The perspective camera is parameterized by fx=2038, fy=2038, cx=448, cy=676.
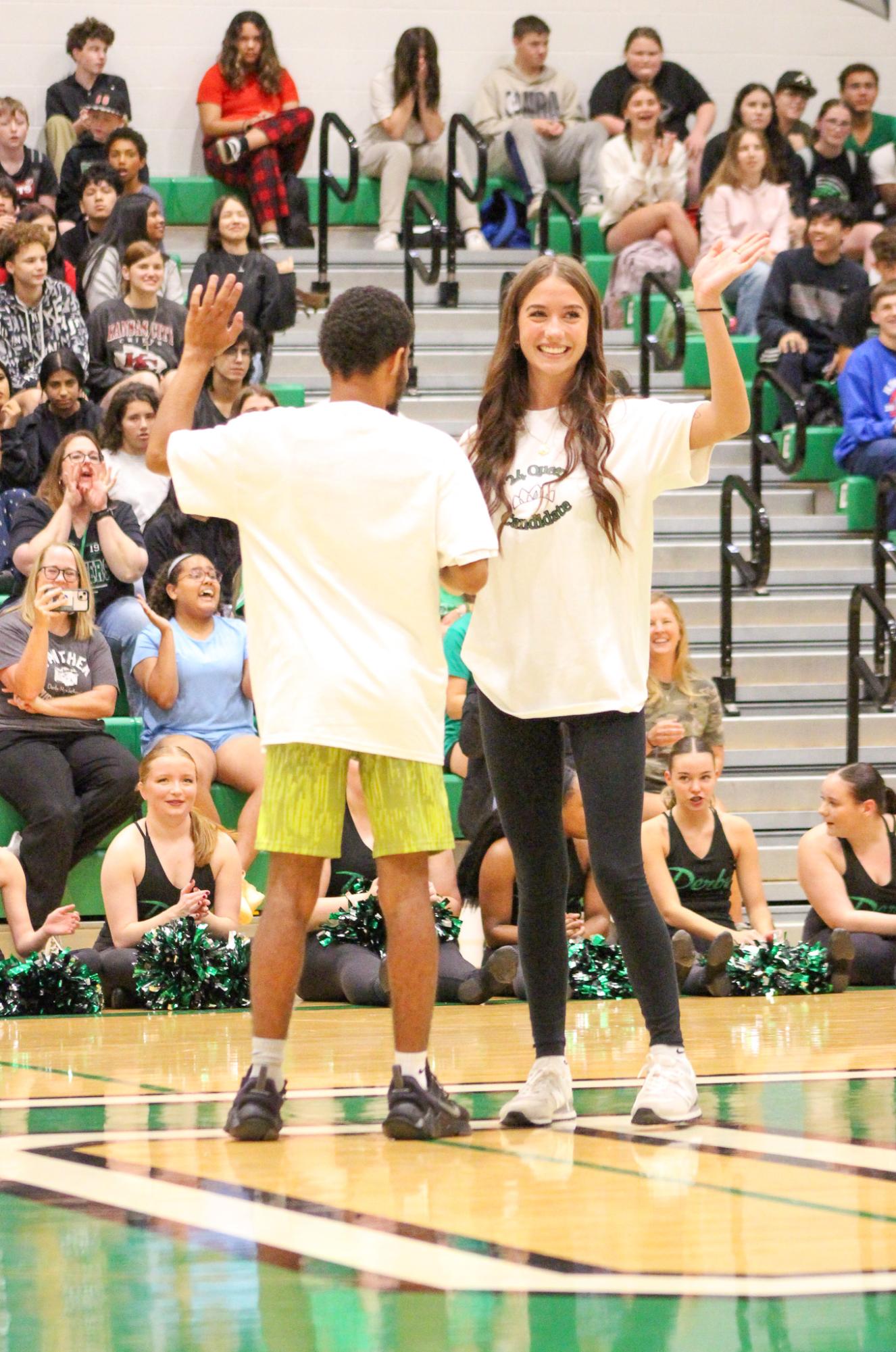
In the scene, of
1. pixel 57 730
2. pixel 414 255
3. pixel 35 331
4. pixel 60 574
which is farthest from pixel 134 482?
pixel 414 255

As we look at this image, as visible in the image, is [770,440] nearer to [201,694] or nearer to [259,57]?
[201,694]

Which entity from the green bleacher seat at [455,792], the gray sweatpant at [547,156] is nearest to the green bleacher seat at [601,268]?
the gray sweatpant at [547,156]

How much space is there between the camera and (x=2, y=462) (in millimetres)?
8211

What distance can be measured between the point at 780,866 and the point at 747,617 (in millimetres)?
1673

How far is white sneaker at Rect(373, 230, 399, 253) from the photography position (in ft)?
36.8

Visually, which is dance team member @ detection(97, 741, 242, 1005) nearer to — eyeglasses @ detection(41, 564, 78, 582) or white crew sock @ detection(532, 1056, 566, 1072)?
eyeglasses @ detection(41, 564, 78, 582)

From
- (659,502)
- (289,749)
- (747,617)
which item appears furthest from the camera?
(659,502)

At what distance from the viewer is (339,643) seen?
3.32m

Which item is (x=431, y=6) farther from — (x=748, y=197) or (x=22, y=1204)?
(x=22, y=1204)

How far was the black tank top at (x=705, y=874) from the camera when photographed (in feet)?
21.0

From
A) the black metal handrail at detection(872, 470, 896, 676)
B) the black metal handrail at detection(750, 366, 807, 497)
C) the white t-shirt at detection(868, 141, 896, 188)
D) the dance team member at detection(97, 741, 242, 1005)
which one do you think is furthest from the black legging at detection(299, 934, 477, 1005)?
the white t-shirt at detection(868, 141, 896, 188)

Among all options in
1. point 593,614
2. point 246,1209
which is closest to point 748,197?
point 593,614

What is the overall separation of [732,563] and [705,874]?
2.75m

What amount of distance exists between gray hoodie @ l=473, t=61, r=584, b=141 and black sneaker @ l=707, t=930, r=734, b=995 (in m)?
7.02
